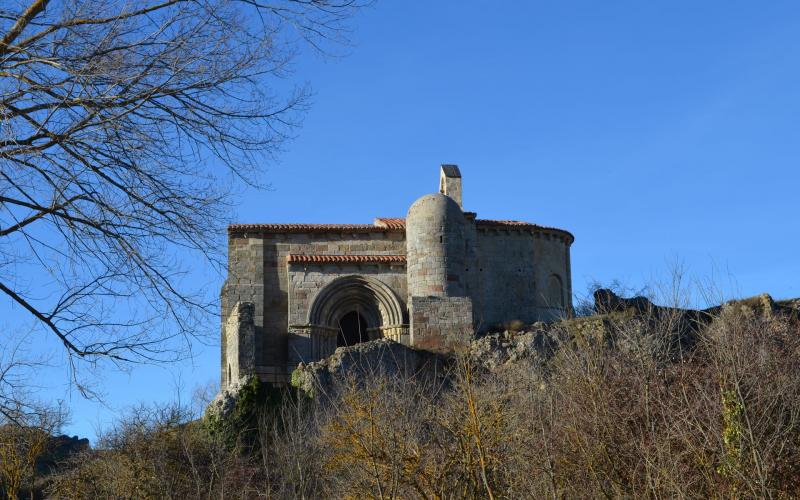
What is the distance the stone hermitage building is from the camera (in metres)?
26.8

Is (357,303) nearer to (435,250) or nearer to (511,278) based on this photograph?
(435,250)

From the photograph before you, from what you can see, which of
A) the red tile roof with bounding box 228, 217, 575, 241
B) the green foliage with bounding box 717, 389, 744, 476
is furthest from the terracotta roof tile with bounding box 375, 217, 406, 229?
the green foliage with bounding box 717, 389, 744, 476

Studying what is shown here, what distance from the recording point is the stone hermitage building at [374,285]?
26.8 meters

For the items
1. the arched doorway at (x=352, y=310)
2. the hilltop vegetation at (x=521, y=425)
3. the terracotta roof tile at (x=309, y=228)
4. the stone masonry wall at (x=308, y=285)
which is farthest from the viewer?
the terracotta roof tile at (x=309, y=228)

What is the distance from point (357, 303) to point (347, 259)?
1314mm

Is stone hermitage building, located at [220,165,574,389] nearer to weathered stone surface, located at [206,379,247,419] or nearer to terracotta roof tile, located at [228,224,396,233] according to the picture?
terracotta roof tile, located at [228,224,396,233]

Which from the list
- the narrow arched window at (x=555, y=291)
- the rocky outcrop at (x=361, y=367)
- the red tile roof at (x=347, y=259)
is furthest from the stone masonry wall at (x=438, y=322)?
the narrow arched window at (x=555, y=291)

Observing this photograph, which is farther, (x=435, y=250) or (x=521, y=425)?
(x=435, y=250)

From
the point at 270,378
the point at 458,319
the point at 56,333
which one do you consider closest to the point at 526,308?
the point at 458,319

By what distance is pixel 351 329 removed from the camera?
96.0 ft

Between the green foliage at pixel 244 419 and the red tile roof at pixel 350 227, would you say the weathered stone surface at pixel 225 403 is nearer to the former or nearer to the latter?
the green foliage at pixel 244 419

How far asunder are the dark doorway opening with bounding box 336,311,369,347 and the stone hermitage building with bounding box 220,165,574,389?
0.03 metres

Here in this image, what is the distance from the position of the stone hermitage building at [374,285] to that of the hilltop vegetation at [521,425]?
152cm

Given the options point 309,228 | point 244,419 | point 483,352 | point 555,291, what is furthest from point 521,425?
point 555,291
